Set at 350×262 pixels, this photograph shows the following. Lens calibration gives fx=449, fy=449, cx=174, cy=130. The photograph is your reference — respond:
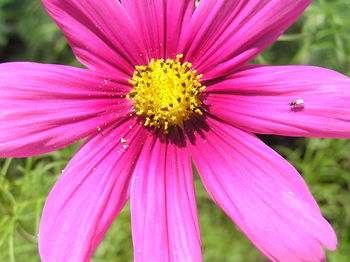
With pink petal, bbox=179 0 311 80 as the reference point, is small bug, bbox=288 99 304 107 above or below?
below

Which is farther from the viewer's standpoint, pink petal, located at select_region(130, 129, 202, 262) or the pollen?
the pollen

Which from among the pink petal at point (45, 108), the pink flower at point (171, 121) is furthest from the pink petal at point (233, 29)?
the pink petal at point (45, 108)

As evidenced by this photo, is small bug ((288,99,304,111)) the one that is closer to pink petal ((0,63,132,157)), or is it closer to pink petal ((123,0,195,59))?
pink petal ((123,0,195,59))

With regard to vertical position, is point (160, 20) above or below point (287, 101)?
above

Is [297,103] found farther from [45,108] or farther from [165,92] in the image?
[45,108]

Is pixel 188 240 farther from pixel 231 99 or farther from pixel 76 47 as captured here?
pixel 76 47

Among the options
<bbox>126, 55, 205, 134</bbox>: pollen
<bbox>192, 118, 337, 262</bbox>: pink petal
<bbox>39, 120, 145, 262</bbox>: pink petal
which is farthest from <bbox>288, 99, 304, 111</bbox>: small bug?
Answer: <bbox>39, 120, 145, 262</bbox>: pink petal

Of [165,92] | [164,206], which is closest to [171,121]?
[165,92]

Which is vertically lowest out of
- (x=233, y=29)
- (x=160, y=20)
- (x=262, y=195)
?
(x=262, y=195)
